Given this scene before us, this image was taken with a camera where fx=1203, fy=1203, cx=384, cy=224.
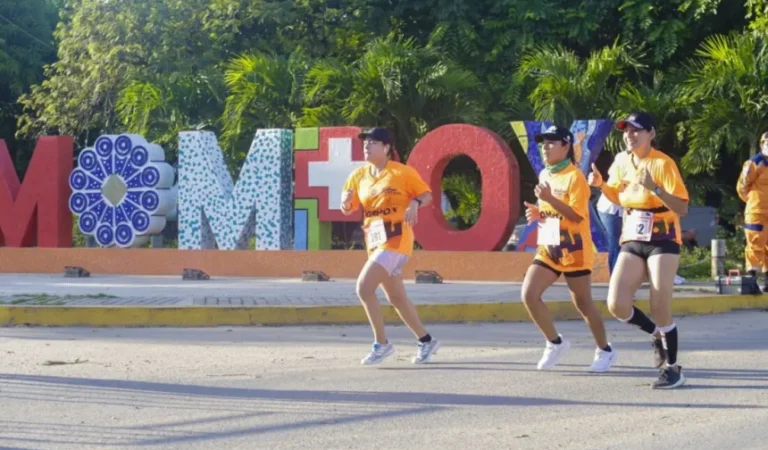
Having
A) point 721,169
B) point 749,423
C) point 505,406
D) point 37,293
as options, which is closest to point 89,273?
point 37,293

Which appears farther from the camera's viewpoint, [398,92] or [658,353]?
[398,92]

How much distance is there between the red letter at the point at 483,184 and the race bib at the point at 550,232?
818cm

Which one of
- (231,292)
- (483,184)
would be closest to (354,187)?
(231,292)

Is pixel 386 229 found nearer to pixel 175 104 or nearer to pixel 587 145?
pixel 587 145

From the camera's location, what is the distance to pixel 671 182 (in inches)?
299

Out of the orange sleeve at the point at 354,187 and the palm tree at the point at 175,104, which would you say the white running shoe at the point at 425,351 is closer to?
the orange sleeve at the point at 354,187

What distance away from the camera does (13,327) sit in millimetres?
11844

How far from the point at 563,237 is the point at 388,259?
1.27 meters

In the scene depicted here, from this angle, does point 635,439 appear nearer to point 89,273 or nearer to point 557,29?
point 89,273

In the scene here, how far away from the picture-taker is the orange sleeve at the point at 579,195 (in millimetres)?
8031

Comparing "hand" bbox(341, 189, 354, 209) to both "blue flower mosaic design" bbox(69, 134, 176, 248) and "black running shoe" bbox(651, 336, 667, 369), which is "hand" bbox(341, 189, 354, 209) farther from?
"blue flower mosaic design" bbox(69, 134, 176, 248)

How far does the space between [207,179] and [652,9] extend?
326 inches

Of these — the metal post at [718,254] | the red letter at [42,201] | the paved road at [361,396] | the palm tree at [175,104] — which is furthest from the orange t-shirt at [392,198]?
the palm tree at [175,104]

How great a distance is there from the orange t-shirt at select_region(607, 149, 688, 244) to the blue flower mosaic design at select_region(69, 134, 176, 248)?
11978mm
